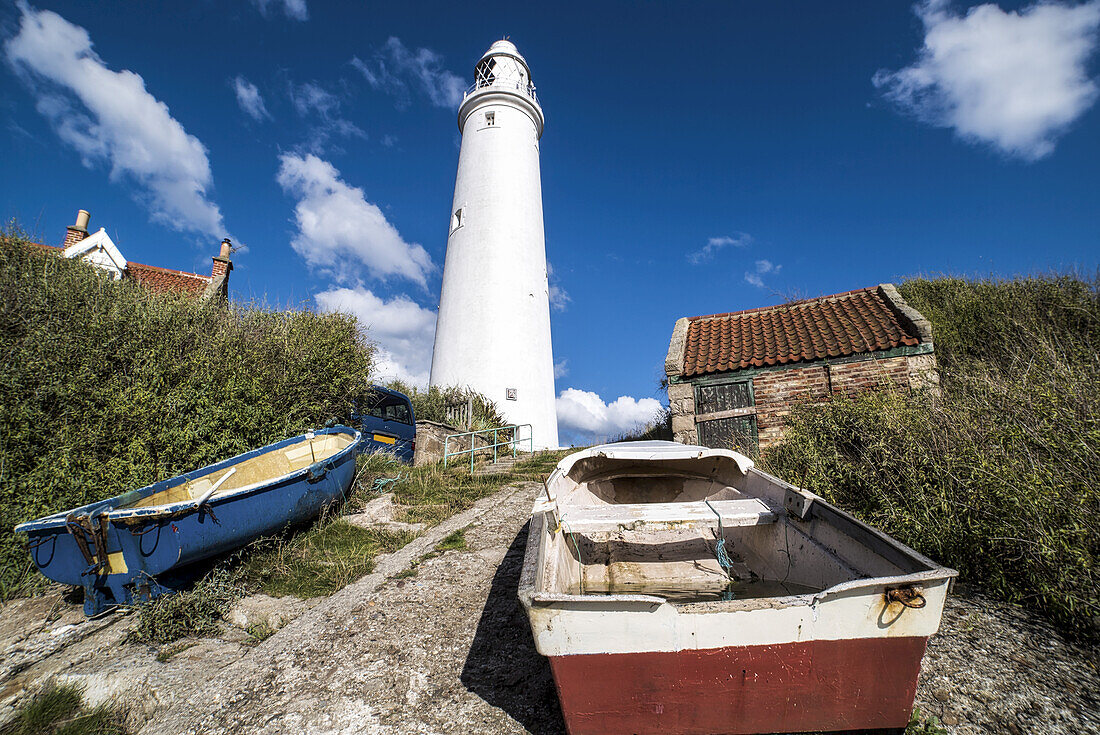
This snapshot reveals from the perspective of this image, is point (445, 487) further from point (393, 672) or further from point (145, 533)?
point (393, 672)

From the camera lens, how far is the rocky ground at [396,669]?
2572mm

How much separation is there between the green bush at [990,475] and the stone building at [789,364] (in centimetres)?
140

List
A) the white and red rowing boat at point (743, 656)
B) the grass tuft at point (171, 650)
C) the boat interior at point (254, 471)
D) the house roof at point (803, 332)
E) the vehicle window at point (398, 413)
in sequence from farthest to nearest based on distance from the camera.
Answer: the vehicle window at point (398, 413) → the house roof at point (803, 332) → the boat interior at point (254, 471) → the grass tuft at point (171, 650) → the white and red rowing boat at point (743, 656)

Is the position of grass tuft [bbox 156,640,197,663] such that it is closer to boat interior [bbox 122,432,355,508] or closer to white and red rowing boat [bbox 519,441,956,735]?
boat interior [bbox 122,432,355,508]

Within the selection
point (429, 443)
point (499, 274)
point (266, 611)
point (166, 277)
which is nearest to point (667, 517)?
point (266, 611)

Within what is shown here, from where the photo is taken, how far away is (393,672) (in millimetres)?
3119

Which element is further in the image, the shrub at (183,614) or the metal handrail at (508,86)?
the metal handrail at (508,86)

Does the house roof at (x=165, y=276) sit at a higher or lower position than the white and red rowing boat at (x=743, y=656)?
higher

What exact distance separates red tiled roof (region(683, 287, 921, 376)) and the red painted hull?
798cm

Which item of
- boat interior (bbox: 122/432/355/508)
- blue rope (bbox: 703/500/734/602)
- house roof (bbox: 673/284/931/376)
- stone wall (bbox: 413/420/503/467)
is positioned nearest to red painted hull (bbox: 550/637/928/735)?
blue rope (bbox: 703/500/734/602)

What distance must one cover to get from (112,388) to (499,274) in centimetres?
1066

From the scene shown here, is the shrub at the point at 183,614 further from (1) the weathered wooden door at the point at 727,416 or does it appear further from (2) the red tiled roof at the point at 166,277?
(2) the red tiled roof at the point at 166,277

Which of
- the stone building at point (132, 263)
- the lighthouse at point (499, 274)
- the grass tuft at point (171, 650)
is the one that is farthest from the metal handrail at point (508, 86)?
the grass tuft at point (171, 650)

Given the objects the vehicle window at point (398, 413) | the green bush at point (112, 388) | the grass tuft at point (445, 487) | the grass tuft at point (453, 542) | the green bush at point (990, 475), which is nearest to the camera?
the green bush at point (990, 475)
